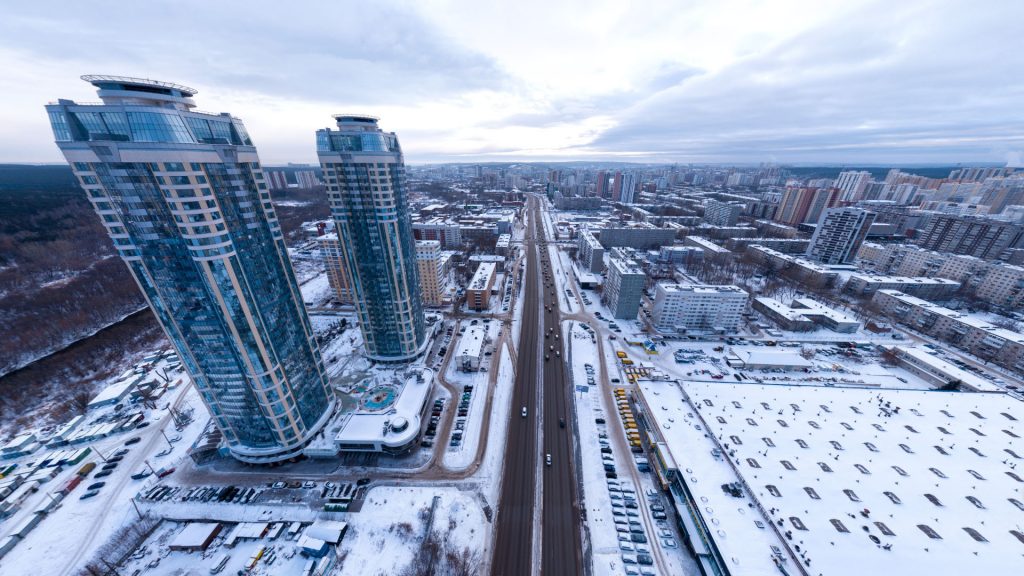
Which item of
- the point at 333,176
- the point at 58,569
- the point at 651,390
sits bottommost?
the point at 58,569

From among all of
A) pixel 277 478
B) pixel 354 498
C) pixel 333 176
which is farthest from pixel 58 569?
pixel 333 176

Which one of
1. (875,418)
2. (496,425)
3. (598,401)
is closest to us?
(875,418)

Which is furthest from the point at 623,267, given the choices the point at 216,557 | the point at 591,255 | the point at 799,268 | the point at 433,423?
the point at 216,557

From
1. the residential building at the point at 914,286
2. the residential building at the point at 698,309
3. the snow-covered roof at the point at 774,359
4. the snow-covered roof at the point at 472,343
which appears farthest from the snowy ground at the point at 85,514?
the residential building at the point at 914,286

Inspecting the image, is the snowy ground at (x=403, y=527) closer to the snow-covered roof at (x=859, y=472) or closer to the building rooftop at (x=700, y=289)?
the snow-covered roof at (x=859, y=472)

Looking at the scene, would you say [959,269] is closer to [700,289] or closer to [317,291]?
[700,289]

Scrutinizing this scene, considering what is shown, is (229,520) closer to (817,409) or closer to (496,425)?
(496,425)
